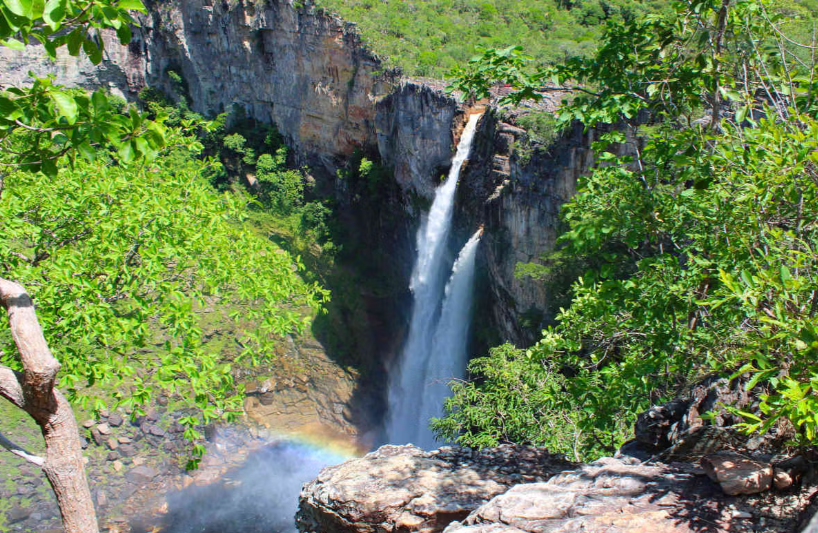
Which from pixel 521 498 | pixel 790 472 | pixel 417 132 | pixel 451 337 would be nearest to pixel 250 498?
pixel 451 337

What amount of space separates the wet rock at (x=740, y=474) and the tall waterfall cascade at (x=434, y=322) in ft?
40.0

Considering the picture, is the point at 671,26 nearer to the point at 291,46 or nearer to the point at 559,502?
the point at 559,502

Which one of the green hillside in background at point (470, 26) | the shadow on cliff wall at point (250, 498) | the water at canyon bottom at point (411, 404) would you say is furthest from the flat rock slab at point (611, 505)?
the green hillside in background at point (470, 26)

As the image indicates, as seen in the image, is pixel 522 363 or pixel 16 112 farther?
pixel 522 363

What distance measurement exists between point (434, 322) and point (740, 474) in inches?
562

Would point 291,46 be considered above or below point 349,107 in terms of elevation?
above

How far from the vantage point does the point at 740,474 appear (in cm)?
328

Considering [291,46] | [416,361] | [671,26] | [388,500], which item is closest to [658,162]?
[671,26]

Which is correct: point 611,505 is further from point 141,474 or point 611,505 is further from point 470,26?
point 470,26

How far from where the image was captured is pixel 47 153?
10.9 feet

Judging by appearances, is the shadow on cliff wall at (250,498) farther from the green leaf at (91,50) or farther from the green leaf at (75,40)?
the green leaf at (75,40)

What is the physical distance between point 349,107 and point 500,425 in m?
14.5

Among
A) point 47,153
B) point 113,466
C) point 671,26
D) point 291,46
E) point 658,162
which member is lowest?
point 113,466

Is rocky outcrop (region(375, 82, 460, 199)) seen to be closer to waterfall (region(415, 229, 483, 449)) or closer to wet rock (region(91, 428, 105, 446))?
waterfall (region(415, 229, 483, 449))
